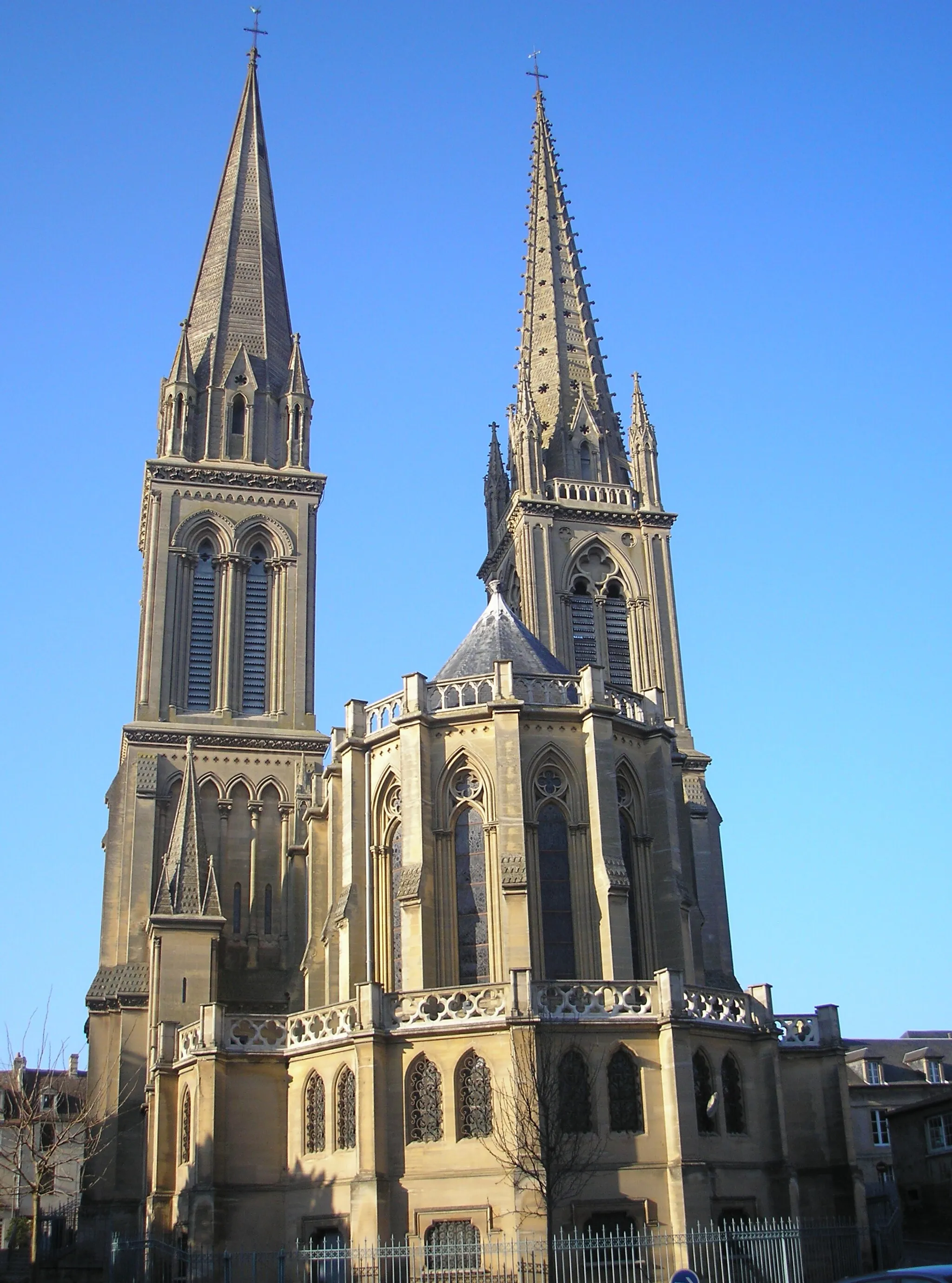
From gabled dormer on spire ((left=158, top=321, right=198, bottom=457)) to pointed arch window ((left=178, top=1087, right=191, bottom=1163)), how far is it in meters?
27.7

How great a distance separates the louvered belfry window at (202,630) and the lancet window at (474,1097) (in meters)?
24.2

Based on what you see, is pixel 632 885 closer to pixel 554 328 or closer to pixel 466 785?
pixel 466 785

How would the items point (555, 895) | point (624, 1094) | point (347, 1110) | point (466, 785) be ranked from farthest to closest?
point (466, 785)
point (555, 895)
point (347, 1110)
point (624, 1094)

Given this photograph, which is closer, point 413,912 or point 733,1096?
point 733,1096

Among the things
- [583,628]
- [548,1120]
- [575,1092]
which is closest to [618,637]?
[583,628]

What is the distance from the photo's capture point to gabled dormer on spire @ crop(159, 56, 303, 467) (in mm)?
54406

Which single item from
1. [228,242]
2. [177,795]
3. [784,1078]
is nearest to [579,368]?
[228,242]

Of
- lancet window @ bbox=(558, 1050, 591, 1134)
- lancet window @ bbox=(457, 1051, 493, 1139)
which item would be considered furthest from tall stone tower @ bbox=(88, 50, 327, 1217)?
lancet window @ bbox=(558, 1050, 591, 1134)

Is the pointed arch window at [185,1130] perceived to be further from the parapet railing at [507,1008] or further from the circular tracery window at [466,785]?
the circular tracery window at [466,785]

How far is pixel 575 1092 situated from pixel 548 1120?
5.17 ft

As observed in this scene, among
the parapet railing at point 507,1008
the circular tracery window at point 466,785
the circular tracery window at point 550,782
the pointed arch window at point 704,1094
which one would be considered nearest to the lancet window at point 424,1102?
the parapet railing at point 507,1008

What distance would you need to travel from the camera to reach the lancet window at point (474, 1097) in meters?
27.4

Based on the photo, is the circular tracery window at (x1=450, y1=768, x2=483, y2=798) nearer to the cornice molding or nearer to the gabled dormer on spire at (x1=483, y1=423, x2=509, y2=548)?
the cornice molding

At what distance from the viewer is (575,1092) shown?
27688 mm
